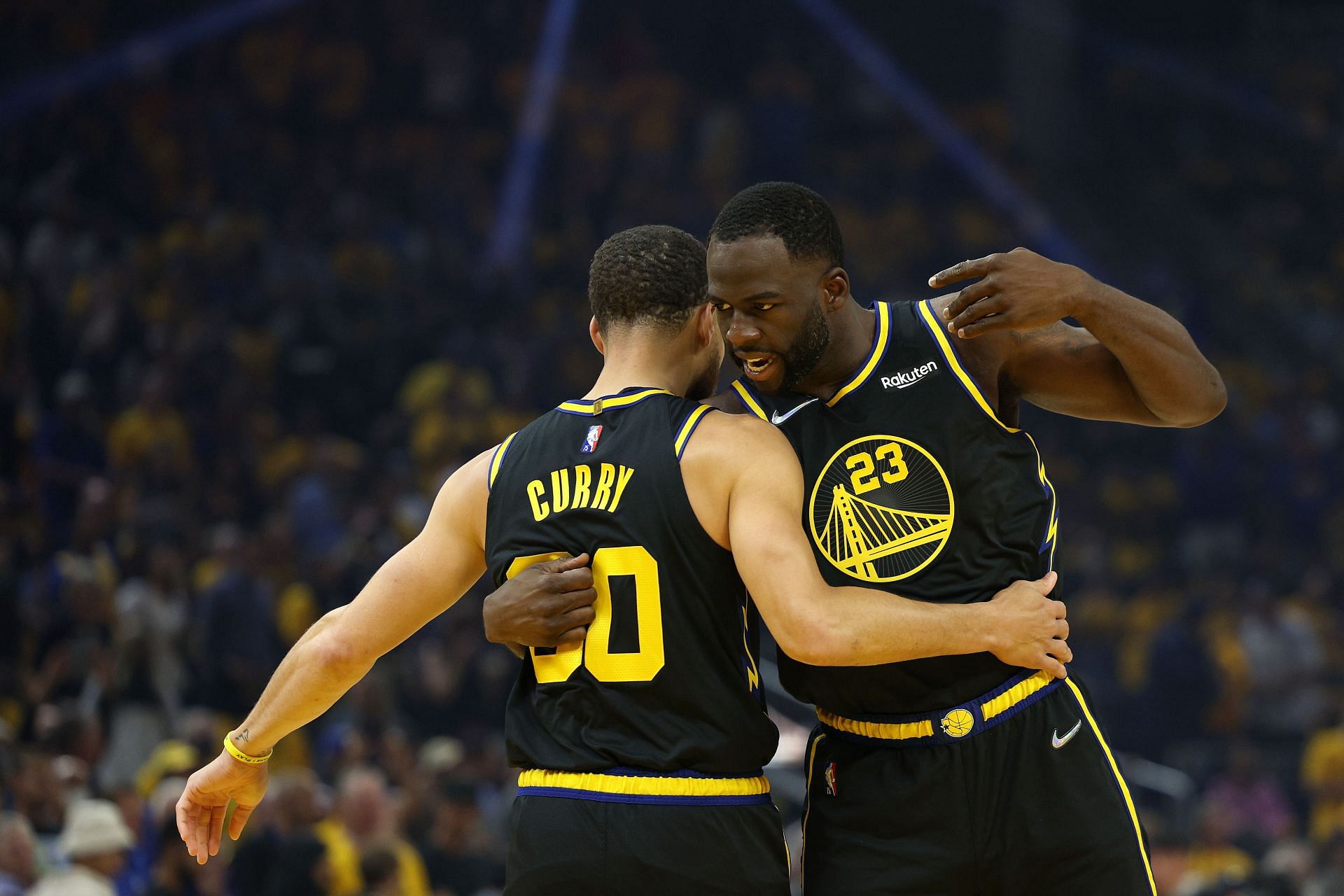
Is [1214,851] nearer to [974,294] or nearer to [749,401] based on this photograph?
[749,401]

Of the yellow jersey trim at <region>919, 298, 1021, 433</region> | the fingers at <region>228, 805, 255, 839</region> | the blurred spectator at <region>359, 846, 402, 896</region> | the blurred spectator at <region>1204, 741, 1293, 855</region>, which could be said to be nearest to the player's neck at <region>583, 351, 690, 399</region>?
the yellow jersey trim at <region>919, 298, 1021, 433</region>

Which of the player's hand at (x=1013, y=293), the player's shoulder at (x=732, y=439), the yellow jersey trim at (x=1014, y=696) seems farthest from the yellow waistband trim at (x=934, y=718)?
the player's hand at (x=1013, y=293)

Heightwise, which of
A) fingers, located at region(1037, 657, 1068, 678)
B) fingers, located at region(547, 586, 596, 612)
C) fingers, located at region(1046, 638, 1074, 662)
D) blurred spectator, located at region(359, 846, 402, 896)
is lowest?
blurred spectator, located at region(359, 846, 402, 896)

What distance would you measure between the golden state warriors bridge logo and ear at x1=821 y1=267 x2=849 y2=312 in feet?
1.15

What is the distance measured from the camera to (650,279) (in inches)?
139

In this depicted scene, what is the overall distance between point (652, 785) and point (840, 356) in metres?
1.16

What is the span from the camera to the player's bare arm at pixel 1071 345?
11.2ft

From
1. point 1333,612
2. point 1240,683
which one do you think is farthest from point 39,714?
point 1333,612

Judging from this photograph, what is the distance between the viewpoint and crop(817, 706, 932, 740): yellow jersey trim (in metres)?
3.57

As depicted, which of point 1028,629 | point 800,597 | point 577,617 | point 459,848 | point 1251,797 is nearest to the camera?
point 800,597

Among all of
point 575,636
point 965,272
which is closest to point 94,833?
point 575,636

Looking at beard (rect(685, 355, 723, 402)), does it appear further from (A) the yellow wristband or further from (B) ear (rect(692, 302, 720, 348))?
(A) the yellow wristband

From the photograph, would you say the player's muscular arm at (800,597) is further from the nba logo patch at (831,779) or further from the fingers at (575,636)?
the nba logo patch at (831,779)

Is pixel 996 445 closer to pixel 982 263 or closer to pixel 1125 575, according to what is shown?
pixel 982 263
